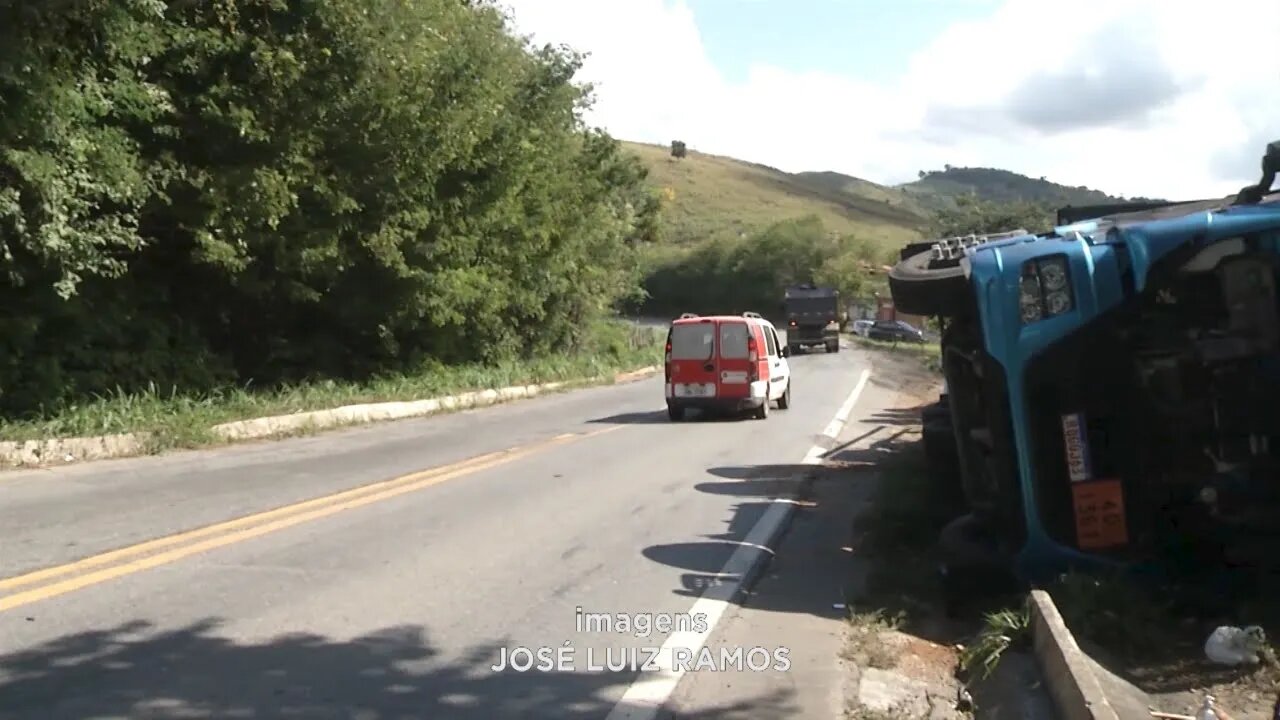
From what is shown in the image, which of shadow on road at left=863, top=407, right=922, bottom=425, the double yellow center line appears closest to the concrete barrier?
the double yellow center line

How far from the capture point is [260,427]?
1708cm

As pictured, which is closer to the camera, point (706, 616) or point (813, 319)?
point (706, 616)

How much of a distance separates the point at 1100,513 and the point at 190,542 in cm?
→ 614

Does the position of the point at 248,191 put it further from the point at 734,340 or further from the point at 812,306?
the point at 812,306

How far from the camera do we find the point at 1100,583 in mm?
6539

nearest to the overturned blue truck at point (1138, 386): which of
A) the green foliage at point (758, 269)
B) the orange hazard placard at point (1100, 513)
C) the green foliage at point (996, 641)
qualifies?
the orange hazard placard at point (1100, 513)

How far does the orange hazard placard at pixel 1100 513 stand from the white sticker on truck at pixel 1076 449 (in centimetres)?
5

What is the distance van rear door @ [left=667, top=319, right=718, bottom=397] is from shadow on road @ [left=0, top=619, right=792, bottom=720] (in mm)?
15100

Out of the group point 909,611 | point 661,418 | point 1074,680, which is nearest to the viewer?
point 1074,680

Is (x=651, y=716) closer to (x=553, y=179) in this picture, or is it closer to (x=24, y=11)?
(x=24, y=11)

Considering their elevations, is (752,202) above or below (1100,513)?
above

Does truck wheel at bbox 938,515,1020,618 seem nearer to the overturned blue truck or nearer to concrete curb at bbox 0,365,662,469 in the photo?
the overturned blue truck

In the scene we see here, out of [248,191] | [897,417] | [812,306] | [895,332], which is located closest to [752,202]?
[895,332]

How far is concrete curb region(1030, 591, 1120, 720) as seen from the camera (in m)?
4.80
